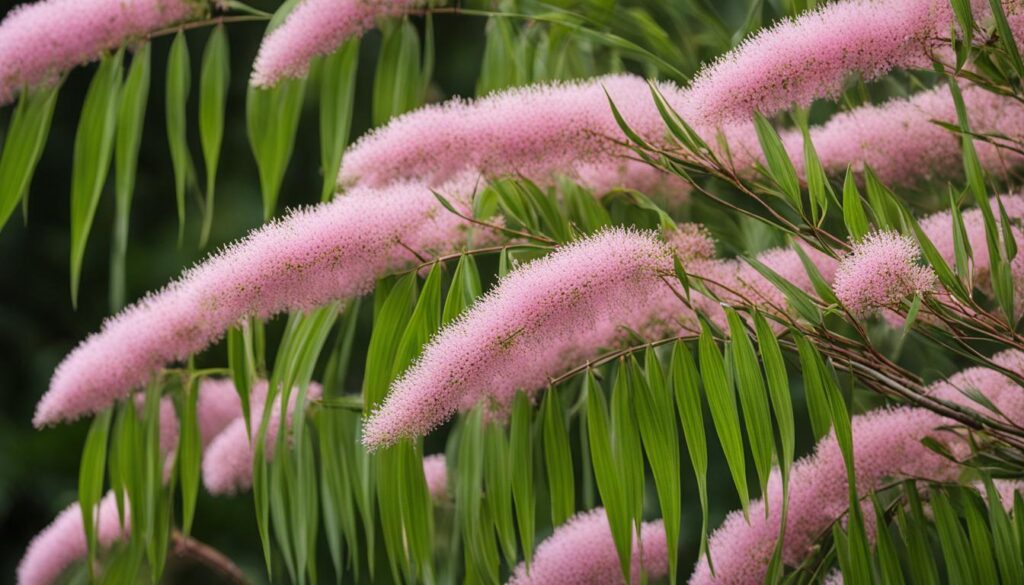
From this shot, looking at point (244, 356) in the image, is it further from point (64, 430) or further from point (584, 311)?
point (64, 430)

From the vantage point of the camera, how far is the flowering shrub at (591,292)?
630 mm

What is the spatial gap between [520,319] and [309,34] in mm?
308

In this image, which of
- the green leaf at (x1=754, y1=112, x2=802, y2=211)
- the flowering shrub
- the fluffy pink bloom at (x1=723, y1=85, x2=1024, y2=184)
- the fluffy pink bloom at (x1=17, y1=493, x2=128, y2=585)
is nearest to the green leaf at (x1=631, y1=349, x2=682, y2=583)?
the flowering shrub

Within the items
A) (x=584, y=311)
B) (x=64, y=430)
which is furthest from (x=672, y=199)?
(x=64, y=430)

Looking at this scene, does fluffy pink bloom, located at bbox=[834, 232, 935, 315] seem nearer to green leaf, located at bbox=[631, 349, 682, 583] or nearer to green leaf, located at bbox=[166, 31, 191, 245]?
green leaf, located at bbox=[631, 349, 682, 583]

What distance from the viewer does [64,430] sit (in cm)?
253

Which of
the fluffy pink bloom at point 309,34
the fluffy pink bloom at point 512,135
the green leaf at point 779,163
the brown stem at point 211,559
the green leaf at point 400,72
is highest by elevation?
the green leaf at point 400,72

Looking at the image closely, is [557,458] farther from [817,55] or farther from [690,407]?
[817,55]

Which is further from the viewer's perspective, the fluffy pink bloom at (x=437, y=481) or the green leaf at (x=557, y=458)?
the fluffy pink bloom at (x=437, y=481)

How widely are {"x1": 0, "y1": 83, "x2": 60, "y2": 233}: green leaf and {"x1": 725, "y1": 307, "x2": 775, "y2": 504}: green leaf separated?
52 centimetres

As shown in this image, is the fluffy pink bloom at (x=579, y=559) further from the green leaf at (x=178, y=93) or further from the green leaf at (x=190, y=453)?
the green leaf at (x=178, y=93)

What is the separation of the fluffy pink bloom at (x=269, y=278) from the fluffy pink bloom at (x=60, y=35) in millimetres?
173

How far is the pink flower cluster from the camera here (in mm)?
749

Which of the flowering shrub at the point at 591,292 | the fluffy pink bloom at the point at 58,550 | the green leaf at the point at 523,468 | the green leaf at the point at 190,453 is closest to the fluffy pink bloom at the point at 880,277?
the flowering shrub at the point at 591,292
